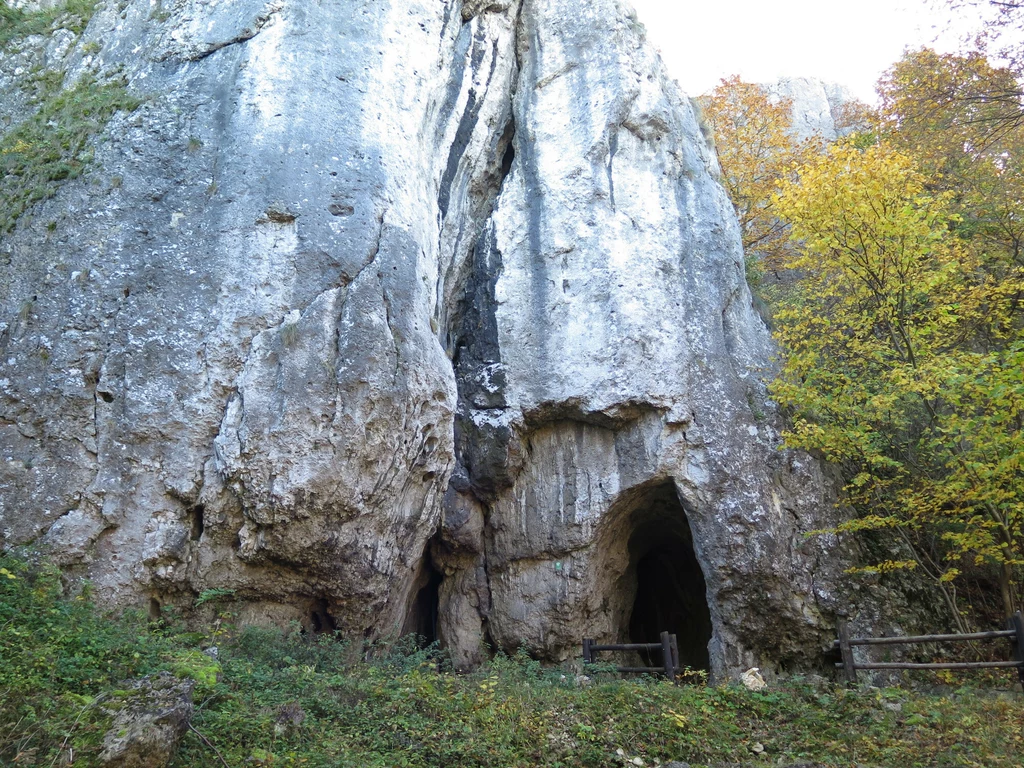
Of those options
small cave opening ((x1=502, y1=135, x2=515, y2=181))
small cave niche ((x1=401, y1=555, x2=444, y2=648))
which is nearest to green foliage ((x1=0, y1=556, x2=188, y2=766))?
small cave niche ((x1=401, y1=555, x2=444, y2=648))

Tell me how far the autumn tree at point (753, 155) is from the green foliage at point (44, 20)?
12.9 m

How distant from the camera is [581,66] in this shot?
526 inches

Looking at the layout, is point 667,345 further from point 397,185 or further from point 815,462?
point 397,185

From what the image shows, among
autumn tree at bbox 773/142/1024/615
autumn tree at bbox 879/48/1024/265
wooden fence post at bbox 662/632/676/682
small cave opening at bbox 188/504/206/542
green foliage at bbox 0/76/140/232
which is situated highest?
autumn tree at bbox 879/48/1024/265

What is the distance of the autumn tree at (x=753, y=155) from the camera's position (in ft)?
59.6

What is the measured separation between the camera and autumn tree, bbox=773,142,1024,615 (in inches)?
341

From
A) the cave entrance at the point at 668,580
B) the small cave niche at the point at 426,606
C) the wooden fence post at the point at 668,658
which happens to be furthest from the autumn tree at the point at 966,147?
the small cave niche at the point at 426,606

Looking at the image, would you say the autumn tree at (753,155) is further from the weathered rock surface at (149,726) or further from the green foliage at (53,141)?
the weathered rock surface at (149,726)

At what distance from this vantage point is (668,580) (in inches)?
588

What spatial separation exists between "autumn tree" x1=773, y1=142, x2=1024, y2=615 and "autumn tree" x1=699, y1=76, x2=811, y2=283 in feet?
20.5

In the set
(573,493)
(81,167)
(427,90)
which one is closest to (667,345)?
(573,493)

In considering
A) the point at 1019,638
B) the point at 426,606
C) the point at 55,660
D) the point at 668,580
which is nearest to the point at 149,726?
the point at 55,660

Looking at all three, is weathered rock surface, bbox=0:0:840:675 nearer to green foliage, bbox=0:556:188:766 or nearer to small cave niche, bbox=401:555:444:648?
small cave niche, bbox=401:555:444:648

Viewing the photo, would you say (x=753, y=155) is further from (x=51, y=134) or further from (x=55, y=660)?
(x=55, y=660)
